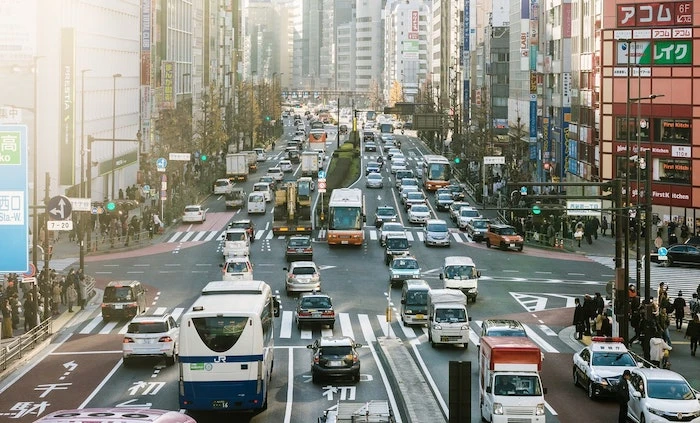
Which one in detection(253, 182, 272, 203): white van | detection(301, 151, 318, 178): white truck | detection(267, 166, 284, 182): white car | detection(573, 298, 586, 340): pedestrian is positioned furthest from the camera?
detection(301, 151, 318, 178): white truck

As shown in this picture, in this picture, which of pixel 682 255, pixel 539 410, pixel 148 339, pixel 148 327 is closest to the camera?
pixel 539 410

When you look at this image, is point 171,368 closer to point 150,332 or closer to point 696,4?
point 150,332

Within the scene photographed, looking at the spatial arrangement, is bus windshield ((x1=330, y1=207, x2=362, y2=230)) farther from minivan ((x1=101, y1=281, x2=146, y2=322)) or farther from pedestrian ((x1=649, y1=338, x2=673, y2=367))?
pedestrian ((x1=649, y1=338, x2=673, y2=367))

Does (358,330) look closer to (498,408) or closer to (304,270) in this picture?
(304,270)

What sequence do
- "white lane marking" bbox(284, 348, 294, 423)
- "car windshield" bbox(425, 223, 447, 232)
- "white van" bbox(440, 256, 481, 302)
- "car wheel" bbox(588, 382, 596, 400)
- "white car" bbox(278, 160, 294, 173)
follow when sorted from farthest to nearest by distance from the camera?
"white car" bbox(278, 160, 294, 173) → "car windshield" bbox(425, 223, 447, 232) → "white van" bbox(440, 256, 481, 302) → "car wheel" bbox(588, 382, 596, 400) → "white lane marking" bbox(284, 348, 294, 423)

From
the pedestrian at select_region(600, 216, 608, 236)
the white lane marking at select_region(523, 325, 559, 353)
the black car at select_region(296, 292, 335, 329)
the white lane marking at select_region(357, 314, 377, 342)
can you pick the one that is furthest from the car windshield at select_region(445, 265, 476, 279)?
the pedestrian at select_region(600, 216, 608, 236)

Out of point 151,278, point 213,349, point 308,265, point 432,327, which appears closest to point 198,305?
point 213,349

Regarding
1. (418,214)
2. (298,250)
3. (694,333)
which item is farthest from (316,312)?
(418,214)
